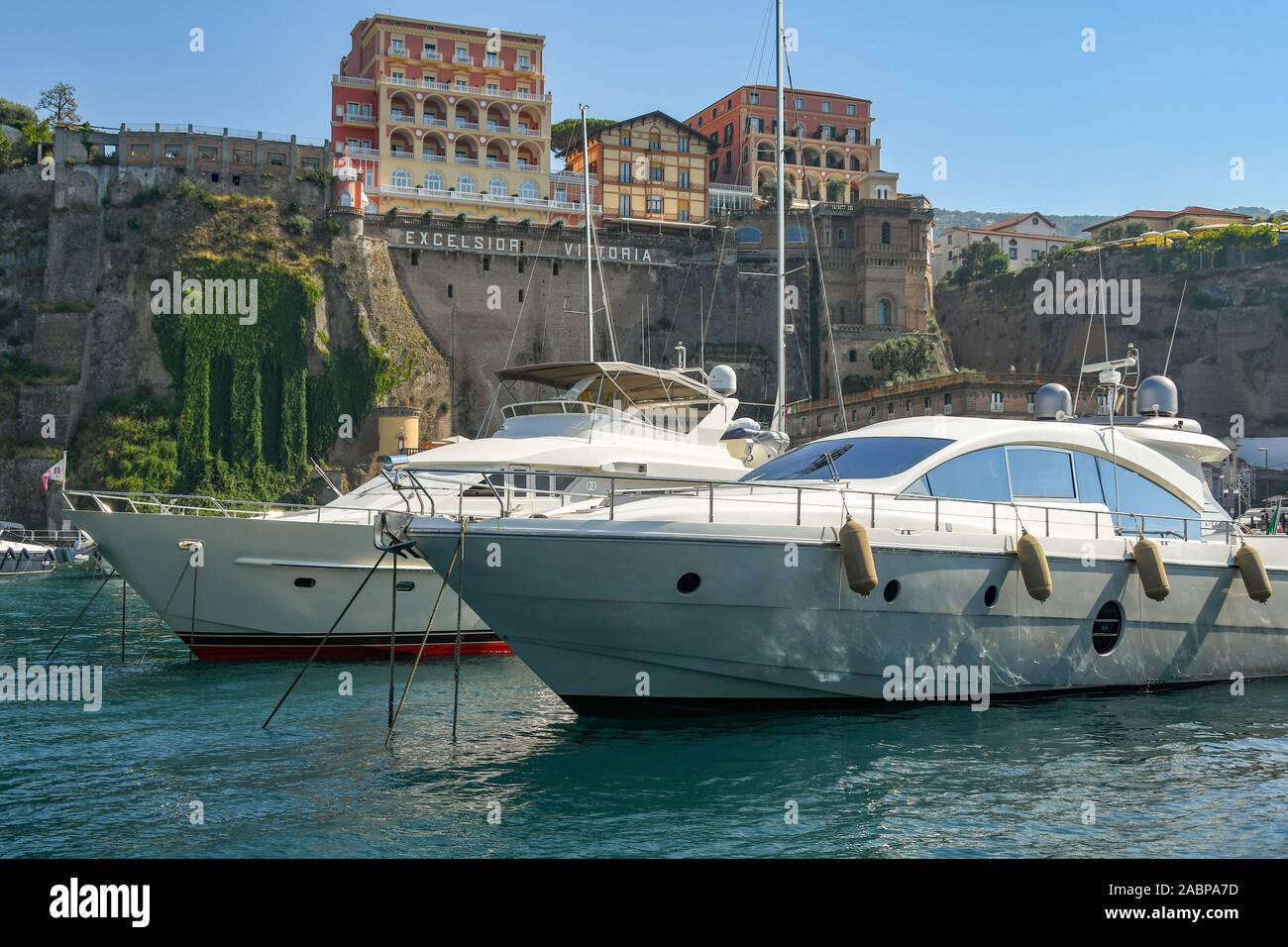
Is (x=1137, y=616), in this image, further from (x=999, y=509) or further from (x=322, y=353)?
(x=322, y=353)

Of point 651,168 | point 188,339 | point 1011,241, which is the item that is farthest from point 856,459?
point 1011,241

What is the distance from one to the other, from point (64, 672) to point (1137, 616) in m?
13.7

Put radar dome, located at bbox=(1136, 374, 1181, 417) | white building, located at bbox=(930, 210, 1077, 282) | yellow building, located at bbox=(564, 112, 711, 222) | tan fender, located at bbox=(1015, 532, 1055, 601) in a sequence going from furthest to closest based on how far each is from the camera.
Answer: white building, located at bbox=(930, 210, 1077, 282)
yellow building, located at bbox=(564, 112, 711, 222)
radar dome, located at bbox=(1136, 374, 1181, 417)
tan fender, located at bbox=(1015, 532, 1055, 601)

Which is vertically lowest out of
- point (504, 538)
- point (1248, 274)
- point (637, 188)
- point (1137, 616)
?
point (1137, 616)

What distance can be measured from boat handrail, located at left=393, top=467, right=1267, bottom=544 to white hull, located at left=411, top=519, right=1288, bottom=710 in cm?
39

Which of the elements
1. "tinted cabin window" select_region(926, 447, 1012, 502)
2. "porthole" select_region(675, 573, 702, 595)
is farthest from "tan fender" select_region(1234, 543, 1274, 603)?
"porthole" select_region(675, 573, 702, 595)

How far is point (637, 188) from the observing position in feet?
214

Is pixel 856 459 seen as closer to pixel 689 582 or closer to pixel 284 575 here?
pixel 689 582

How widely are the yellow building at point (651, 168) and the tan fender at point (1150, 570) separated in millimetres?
53719

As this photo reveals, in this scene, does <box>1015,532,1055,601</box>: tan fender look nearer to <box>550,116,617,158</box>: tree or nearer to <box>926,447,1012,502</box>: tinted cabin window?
<box>926,447,1012,502</box>: tinted cabin window

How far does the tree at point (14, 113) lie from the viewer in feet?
198

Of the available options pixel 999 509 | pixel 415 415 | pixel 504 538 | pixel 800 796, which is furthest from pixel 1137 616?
pixel 415 415

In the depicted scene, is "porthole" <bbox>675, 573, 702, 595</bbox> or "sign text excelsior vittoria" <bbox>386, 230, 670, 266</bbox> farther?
"sign text excelsior vittoria" <bbox>386, 230, 670, 266</bbox>

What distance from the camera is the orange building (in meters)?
72.1
